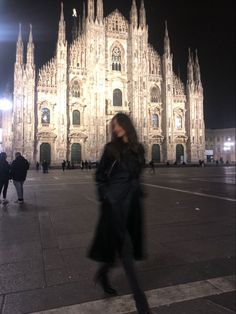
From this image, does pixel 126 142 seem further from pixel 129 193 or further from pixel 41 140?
pixel 41 140

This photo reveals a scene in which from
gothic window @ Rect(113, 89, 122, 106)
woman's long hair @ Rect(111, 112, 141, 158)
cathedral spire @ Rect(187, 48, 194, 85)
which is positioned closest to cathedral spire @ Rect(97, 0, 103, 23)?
gothic window @ Rect(113, 89, 122, 106)

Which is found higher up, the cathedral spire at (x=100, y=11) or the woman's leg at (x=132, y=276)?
the cathedral spire at (x=100, y=11)

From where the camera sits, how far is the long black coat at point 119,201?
2.68 m

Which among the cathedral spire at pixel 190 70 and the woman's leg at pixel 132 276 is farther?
the cathedral spire at pixel 190 70

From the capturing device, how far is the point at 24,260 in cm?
404

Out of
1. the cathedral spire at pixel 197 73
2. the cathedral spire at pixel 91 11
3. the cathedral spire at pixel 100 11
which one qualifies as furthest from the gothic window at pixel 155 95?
the cathedral spire at pixel 91 11

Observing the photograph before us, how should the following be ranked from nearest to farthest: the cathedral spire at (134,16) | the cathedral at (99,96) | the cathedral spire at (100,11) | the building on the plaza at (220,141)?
the cathedral at (99,96)
the cathedral spire at (100,11)
the cathedral spire at (134,16)
the building on the plaza at (220,141)

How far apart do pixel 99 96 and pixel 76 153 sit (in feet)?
31.1

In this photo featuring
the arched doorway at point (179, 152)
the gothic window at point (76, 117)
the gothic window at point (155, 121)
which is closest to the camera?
the gothic window at point (76, 117)

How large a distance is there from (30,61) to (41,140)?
11500mm

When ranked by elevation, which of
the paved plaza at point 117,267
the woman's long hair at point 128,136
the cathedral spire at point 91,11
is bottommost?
the paved plaza at point 117,267

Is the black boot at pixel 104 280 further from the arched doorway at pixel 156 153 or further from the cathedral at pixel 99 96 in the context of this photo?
the arched doorway at pixel 156 153

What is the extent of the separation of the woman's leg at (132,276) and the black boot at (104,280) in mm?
400

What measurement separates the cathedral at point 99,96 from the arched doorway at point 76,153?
154 millimetres
